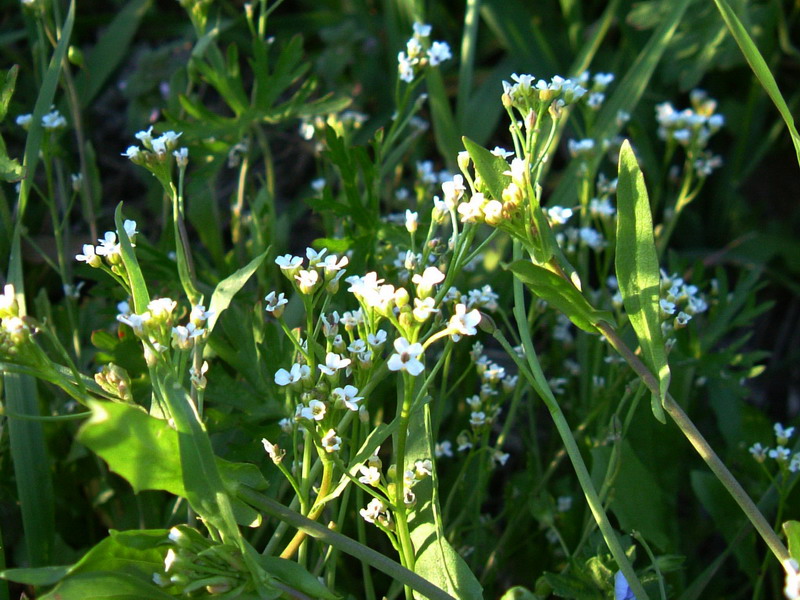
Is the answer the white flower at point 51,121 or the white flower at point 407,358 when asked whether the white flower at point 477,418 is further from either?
the white flower at point 51,121

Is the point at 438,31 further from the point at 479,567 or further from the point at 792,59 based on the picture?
the point at 479,567

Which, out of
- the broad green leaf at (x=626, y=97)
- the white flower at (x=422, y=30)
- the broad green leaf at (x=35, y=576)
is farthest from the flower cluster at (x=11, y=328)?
the broad green leaf at (x=626, y=97)

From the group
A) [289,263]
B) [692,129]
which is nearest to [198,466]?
[289,263]

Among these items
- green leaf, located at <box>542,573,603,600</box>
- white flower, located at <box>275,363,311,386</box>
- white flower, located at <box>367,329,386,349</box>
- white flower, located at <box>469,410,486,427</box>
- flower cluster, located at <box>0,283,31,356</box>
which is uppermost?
flower cluster, located at <box>0,283,31,356</box>

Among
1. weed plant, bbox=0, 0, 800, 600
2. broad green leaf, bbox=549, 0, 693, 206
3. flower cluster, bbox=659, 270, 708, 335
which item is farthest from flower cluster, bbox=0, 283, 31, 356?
broad green leaf, bbox=549, 0, 693, 206

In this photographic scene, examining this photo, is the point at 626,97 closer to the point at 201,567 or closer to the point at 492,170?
the point at 492,170

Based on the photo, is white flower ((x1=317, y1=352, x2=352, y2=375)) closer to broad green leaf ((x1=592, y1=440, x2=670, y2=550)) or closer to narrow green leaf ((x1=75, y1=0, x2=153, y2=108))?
broad green leaf ((x1=592, y1=440, x2=670, y2=550))

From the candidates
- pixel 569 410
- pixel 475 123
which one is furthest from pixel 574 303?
pixel 475 123
